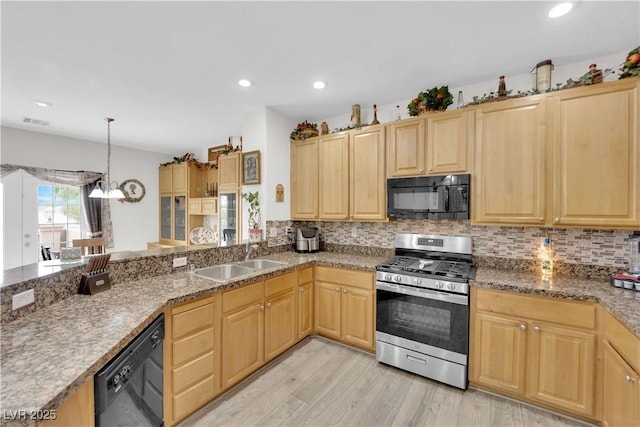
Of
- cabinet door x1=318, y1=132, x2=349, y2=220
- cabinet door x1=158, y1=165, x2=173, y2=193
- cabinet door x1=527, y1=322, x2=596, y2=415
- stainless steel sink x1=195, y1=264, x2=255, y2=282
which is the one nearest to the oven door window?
cabinet door x1=527, y1=322, x2=596, y2=415

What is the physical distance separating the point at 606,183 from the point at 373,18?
195 centimetres

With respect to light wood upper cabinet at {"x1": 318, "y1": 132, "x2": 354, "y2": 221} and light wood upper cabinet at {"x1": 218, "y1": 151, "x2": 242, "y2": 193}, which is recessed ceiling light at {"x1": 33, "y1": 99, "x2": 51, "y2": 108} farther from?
light wood upper cabinet at {"x1": 318, "y1": 132, "x2": 354, "y2": 221}

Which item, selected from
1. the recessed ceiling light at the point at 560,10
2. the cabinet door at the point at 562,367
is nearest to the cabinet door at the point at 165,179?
the recessed ceiling light at the point at 560,10

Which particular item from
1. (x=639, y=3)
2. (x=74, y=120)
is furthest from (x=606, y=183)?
(x=74, y=120)

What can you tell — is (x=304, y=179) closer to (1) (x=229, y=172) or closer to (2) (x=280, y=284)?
(1) (x=229, y=172)

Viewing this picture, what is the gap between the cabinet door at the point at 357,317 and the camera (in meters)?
2.61

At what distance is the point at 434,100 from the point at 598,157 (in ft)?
4.14

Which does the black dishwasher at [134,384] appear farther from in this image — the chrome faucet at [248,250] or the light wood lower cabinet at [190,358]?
the chrome faucet at [248,250]

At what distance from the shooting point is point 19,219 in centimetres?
389

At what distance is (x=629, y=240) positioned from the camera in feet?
6.48

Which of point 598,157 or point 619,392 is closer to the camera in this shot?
point 619,392

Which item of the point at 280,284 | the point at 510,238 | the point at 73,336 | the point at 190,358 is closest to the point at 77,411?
the point at 73,336

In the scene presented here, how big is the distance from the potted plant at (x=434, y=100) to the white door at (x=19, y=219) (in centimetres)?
546

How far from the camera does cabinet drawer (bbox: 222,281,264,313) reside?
2.02 meters
